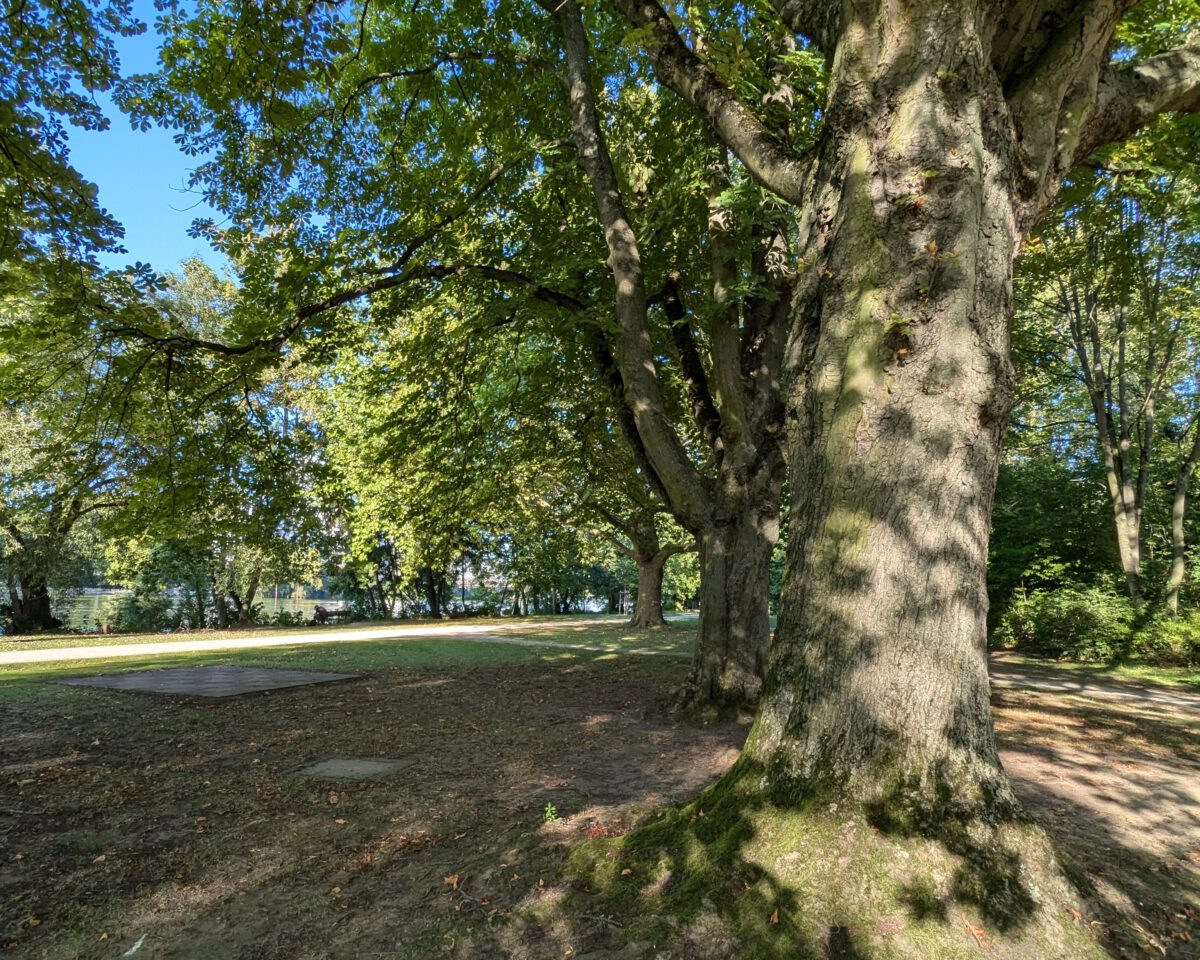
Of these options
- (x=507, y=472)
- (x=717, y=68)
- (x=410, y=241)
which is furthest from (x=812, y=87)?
(x=507, y=472)

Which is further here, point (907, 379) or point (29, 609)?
point (29, 609)

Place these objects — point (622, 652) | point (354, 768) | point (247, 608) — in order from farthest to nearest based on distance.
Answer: point (247, 608) → point (622, 652) → point (354, 768)

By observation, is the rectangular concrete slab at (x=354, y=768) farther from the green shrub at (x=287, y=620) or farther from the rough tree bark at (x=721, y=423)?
the green shrub at (x=287, y=620)

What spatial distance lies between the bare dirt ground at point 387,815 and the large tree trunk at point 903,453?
2.96 feet

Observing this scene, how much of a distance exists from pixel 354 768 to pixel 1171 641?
48.3 ft

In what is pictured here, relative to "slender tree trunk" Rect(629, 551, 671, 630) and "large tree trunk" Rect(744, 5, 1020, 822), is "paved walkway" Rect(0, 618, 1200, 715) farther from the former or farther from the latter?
"large tree trunk" Rect(744, 5, 1020, 822)

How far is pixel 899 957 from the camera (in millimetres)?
2238

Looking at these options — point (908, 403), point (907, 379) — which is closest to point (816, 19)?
point (907, 379)

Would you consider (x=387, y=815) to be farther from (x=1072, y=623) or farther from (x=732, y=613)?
(x=1072, y=623)

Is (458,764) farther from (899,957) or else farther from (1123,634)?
(1123,634)

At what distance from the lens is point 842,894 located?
8.11ft

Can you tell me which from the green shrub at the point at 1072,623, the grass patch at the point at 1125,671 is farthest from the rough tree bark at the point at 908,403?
the green shrub at the point at 1072,623

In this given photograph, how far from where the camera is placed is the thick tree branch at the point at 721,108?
152 inches

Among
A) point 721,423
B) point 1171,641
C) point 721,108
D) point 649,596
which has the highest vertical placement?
point 721,108
